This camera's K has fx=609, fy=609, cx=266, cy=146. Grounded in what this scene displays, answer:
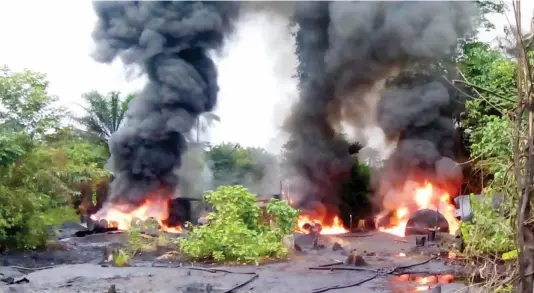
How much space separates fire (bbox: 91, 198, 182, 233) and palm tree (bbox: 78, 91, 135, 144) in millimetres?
5885

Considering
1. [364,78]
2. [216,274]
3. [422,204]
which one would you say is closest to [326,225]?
[422,204]

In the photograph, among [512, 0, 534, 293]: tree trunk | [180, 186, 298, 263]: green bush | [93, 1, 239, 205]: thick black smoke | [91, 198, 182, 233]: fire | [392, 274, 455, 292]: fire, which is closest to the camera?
[512, 0, 534, 293]: tree trunk

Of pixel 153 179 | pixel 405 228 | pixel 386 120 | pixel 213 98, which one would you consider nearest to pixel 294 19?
pixel 213 98

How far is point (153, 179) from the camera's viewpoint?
2755 centimetres

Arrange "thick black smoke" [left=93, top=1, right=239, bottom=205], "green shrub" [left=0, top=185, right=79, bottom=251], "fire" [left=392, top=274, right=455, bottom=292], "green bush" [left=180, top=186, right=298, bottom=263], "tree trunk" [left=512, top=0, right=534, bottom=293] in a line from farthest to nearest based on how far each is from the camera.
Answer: "thick black smoke" [left=93, top=1, right=239, bottom=205] → "green shrub" [left=0, top=185, right=79, bottom=251] → "green bush" [left=180, top=186, right=298, bottom=263] → "fire" [left=392, top=274, right=455, bottom=292] → "tree trunk" [left=512, top=0, right=534, bottom=293]

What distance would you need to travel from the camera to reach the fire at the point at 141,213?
1009 inches

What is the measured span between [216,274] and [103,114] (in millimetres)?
20267

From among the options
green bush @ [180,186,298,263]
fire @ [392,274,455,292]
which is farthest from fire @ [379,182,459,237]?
fire @ [392,274,455,292]

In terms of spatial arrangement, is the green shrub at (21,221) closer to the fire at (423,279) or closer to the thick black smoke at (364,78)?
the fire at (423,279)

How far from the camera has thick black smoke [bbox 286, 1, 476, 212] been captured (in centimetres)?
2417

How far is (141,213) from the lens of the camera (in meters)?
26.8

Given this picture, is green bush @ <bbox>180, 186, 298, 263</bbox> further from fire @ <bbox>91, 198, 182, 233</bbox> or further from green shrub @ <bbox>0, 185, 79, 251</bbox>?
fire @ <bbox>91, 198, 182, 233</bbox>

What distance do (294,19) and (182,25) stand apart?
551 cm

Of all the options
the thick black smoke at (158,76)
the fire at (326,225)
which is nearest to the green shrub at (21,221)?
the thick black smoke at (158,76)
